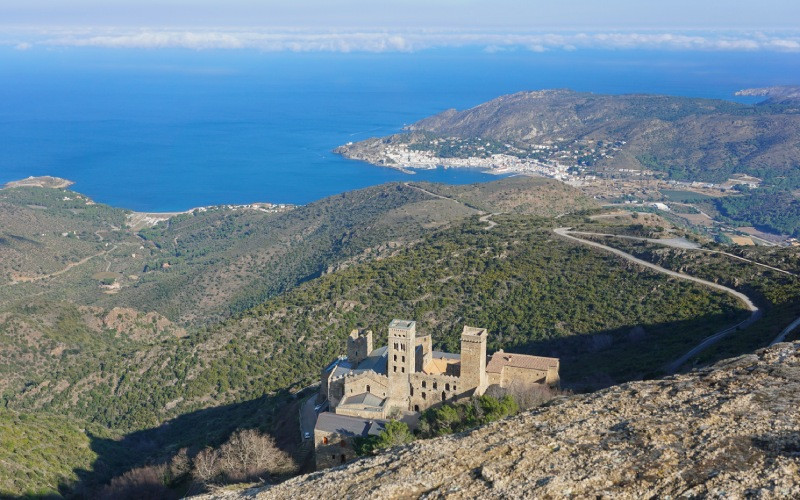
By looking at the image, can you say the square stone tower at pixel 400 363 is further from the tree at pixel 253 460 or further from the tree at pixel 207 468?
the tree at pixel 207 468

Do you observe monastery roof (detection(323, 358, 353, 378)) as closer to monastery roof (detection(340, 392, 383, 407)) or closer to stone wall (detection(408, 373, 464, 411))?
monastery roof (detection(340, 392, 383, 407))

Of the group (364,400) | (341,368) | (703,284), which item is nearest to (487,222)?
(703,284)

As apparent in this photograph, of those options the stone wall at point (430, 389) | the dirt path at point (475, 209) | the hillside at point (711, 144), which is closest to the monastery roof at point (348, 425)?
the stone wall at point (430, 389)

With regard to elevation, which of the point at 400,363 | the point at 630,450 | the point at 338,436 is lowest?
the point at 338,436

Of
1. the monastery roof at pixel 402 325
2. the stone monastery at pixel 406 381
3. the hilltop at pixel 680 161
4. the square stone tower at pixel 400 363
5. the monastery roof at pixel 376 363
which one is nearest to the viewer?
the stone monastery at pixel 406 381

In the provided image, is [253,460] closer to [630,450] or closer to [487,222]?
[630,450]

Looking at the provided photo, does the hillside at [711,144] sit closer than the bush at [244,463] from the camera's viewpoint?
No

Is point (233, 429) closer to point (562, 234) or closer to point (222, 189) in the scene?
point (562, 234)
